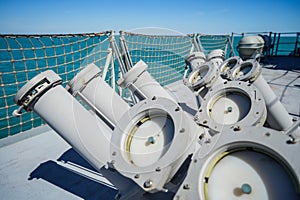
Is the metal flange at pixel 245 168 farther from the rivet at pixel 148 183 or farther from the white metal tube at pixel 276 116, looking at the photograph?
the white metal tube at pixel 276 116

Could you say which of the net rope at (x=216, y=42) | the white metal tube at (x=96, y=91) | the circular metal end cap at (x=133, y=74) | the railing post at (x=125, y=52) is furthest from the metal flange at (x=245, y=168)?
the net rope at (x=216, y=42)

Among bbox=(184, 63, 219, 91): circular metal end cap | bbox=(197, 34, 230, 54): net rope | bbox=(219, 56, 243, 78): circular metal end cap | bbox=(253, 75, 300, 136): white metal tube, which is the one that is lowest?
bbox=(253, 75, 300, 136): white metal tube

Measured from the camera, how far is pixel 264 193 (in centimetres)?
51

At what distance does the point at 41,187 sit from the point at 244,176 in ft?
3.57

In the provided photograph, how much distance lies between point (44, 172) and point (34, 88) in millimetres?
684

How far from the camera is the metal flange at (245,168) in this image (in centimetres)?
50

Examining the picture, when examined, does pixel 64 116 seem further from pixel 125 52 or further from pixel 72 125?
pixel 125 52

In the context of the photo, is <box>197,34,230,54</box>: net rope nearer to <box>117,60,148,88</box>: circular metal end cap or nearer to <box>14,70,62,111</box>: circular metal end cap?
<box>117,60,148,88</box>: circular metal end cap

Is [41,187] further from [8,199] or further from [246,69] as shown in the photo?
[246,69]

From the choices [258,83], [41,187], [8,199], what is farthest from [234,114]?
[8,199]

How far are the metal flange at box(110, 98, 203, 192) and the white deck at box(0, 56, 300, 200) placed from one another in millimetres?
483

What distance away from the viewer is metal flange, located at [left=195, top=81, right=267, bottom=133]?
3.27 feet

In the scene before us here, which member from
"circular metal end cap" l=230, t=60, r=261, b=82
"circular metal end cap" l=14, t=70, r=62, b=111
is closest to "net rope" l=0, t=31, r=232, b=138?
"circular metal end cap" l=14, t=70, r=62, b=111

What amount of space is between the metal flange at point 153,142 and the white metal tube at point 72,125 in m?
0.14
